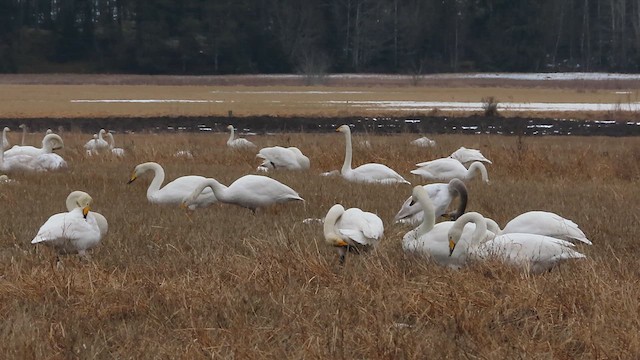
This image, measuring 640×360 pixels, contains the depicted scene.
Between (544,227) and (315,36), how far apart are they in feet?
252

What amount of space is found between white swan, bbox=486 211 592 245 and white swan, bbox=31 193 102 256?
2.78 metres

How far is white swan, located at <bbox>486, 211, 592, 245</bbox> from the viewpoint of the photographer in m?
7.89

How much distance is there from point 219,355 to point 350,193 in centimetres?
650

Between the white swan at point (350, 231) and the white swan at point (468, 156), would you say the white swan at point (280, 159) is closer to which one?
the white swan at point (468, 156)

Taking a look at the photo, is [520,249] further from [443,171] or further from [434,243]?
[443,171]

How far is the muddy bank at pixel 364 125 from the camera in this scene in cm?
2692

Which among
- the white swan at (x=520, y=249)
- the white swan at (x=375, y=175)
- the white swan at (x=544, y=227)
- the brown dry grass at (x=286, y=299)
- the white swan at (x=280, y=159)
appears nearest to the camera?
the brown dry grass at (x=286, y=299)

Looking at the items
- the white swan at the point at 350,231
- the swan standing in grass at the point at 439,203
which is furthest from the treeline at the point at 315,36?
the white swan at the point at 350,231

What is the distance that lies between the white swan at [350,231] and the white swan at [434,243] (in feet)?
0.80

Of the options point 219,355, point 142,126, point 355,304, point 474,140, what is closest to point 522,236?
point 355,304

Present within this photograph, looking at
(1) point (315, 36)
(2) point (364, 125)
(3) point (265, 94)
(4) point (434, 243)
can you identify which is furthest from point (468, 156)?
(1) point (315, 36)

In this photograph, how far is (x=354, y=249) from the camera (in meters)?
7.43

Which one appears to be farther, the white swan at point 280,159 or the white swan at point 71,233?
the white swan at point 280,159

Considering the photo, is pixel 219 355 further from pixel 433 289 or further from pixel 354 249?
pixel 354 249
